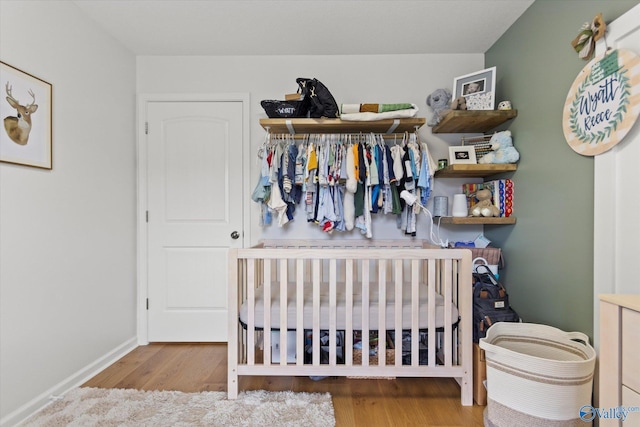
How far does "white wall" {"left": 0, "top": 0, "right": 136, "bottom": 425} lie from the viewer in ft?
4.93

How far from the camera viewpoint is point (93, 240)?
2.01m

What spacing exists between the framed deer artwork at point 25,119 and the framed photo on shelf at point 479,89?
257cm

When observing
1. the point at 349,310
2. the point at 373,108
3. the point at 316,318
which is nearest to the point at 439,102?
the point at 373,108

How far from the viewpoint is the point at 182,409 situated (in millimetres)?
1591

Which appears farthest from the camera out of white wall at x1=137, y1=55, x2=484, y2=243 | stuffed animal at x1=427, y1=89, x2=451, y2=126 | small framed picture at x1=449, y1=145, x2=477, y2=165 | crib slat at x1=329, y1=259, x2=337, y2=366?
white wall at x1=137, y1=55, x2=484, y2=243

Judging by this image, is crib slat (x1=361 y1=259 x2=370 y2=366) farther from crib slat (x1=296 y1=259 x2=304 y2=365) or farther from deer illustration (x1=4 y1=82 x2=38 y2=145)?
deer illustration (x1=4 y1=82 x2=38 y2=145)

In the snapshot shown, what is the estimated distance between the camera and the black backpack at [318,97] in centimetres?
204

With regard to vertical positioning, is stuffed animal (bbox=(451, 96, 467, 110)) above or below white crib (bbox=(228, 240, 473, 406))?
above

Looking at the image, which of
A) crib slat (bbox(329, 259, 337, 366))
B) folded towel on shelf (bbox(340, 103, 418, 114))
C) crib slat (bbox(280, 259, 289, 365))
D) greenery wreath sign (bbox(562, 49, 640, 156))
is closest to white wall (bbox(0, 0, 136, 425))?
crib slat (bbox(280, 259, 289, 365))

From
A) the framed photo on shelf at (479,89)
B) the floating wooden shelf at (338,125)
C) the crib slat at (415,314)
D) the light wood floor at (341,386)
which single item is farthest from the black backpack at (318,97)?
the light wood floor at (341,386)

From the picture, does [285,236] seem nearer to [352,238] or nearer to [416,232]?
[352,238]

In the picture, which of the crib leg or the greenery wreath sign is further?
the crib leg

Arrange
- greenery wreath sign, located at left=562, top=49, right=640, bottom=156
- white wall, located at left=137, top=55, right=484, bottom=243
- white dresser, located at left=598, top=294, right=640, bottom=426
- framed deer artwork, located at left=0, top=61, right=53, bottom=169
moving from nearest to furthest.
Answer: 1. white dresser, located at left=598, top=294, right=640, bottom=426
2. greenery wreath sign, located at left=562, top=49, right=640, bottom=156
3. framed deer artwork, located at left=0, top=61, right=53, bottom=169
4. white wall, located at left=137, top=55, right=484, bottom=243

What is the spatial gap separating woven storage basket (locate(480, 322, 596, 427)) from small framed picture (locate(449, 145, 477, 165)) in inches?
45.8
